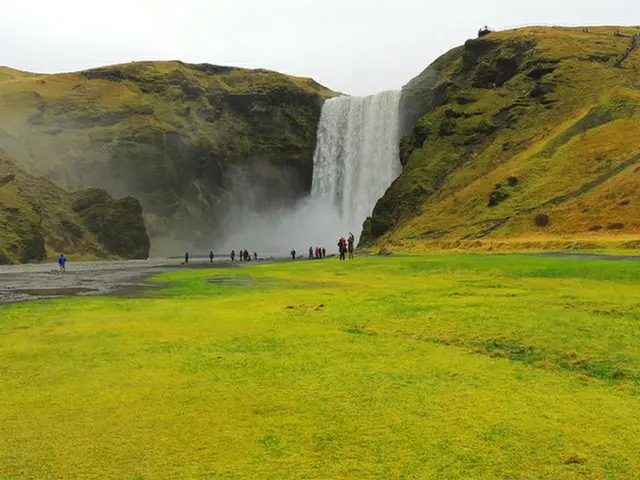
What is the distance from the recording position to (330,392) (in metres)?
7.18

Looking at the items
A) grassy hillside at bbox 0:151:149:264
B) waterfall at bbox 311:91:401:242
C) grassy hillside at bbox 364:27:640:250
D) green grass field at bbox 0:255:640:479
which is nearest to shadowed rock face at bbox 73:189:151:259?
grassy hillside at bbox 0:151:149:264

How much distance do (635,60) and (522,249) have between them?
41017mm

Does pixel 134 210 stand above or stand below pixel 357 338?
above

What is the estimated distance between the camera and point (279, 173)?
11400 cm

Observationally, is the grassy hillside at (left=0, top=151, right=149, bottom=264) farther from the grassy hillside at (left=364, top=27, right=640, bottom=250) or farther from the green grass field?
the green grass field

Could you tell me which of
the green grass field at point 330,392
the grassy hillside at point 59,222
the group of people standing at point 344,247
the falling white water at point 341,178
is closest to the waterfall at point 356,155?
the falling white water at point 341,178

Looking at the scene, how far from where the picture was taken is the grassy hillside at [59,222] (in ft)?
217

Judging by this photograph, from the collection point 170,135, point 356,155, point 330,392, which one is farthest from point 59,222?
point 330,392

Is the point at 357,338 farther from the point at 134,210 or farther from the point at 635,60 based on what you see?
the point at 134,210

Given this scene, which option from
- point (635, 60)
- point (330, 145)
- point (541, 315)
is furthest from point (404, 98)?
point (541, 315)

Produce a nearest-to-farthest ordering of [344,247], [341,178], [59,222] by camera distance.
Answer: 1. [344,247]
2. [59,222]
3. [341,178]

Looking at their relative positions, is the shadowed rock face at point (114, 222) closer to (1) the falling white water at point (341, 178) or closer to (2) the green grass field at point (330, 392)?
(1) the falling white water at point (341, 178)

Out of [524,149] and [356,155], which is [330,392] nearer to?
[524,149]

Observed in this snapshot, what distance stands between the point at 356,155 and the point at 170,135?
125ft
